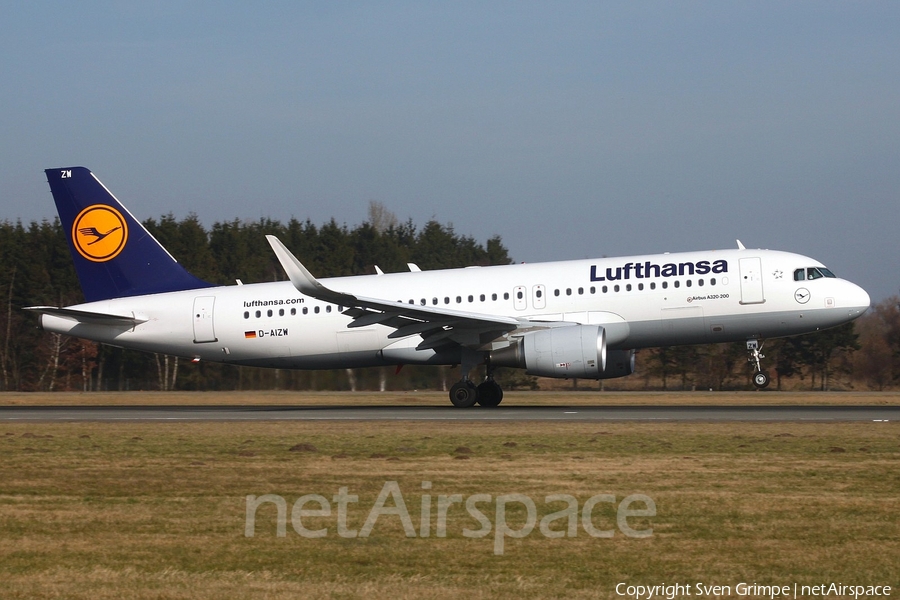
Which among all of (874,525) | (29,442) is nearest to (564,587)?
(874,525)

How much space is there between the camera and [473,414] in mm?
25969

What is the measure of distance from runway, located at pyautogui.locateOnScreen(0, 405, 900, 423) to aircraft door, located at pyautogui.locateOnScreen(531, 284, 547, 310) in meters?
2.83

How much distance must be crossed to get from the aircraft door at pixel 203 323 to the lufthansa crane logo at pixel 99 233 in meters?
3.44

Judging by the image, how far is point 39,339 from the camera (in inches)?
2281

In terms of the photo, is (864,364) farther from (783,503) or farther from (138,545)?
(138,545)

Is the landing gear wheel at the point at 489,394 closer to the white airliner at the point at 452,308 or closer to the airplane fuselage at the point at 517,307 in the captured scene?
the white airliner at the point at 452,308

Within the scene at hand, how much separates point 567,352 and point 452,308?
4344 mm

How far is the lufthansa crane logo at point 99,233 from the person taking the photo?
32.6 metres

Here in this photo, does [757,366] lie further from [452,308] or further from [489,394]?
[452,308]

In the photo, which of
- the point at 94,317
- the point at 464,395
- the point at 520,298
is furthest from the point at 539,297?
the point at 94,317

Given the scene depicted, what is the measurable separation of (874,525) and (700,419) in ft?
42.5

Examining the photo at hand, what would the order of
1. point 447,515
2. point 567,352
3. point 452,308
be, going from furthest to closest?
1. point 452,308
2. point 567,352
3. point 447,515
